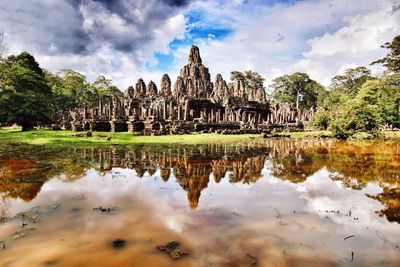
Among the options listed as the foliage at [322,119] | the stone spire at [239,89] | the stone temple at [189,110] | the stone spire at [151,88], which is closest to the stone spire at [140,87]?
the stone temple at [189,110]

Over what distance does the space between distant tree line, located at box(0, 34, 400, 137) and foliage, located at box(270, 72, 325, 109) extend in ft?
1.81

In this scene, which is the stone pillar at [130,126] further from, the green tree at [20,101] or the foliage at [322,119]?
the foliage at [322,119]

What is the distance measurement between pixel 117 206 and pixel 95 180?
107 inches

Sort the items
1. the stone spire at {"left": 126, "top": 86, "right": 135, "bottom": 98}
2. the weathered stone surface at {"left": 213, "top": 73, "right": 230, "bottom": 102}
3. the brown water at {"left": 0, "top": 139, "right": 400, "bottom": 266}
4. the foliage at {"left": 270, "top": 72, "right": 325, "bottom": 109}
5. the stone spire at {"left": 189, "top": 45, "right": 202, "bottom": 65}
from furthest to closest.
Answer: the foliage at {"left": 270, "top": 72, "right": 325, "bottom": 109}
the stone spire at {"left": 189, "top": 45, "right": 202, "bottom": 65}
the weathered stone surface at {"left": 213, "top": 73, "right": 230, "bottom": 102}
the stone spire at {"left": 126, "top": 86, "right": 135, "bottom": 98}
the brown water at {"left": 0, "top": 139, "right": 400, "bottom": 266}

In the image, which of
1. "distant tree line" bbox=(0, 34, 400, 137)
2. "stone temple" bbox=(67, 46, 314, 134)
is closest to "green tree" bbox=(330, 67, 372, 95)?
"distant tree line" bbox=(0, 34, 400, 137)

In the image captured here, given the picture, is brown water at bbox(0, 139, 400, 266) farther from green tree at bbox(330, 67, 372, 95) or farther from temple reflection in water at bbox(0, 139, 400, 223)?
green tree at bbox(330, 67, 372, 95)

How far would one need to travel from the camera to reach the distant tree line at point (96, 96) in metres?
26.6

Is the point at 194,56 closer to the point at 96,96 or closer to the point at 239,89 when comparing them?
the point at 239,89

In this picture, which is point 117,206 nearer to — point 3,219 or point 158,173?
point 3,219

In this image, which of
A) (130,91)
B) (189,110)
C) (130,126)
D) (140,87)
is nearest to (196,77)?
(140,87)

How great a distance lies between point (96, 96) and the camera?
208 feet

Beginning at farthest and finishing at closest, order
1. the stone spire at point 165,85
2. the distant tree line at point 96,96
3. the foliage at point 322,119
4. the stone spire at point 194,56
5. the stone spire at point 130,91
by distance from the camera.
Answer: the stone spire at point 194,56, the stone spire at point 165,85, the stone spire at point 130,91, the foliage at point 322,119, the distant tree line at point 96,96

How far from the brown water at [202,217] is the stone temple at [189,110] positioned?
19759 mm

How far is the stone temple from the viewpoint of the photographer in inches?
1202
